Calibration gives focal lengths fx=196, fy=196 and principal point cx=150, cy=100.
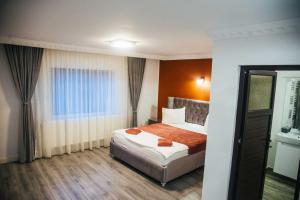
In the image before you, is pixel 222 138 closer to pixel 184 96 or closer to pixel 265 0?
pixel 265 0

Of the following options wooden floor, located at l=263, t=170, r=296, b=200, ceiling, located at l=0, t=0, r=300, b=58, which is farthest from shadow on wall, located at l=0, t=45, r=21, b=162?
wooden floor, located at l=263, t=170, r=296, b=200

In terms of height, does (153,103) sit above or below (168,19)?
below

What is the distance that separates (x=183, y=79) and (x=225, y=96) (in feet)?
10.9

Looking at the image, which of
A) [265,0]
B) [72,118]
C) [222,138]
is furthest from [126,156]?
[265,0]

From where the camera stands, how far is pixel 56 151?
15.3 feet

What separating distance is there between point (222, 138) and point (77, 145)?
375cm

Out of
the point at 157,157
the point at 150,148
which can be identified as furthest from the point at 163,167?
the point at 150,148

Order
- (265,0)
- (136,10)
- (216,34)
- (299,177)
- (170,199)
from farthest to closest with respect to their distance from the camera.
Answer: (170,199), (216,34), (299,177), (136,10), (265,0)

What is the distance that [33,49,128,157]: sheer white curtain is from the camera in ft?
14.3

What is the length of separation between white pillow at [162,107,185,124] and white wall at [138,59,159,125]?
98 centimetres

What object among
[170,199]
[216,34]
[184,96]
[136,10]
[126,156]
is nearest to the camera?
[136,10]

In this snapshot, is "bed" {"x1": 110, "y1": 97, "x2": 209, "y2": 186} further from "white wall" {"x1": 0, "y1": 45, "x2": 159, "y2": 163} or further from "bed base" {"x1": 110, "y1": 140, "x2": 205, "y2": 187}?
"white wall" {"x1": 0, "y1": 45, "x2": 159, "y2": 163}

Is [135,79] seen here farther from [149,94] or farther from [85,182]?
[85,182]

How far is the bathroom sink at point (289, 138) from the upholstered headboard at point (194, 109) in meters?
1.69
